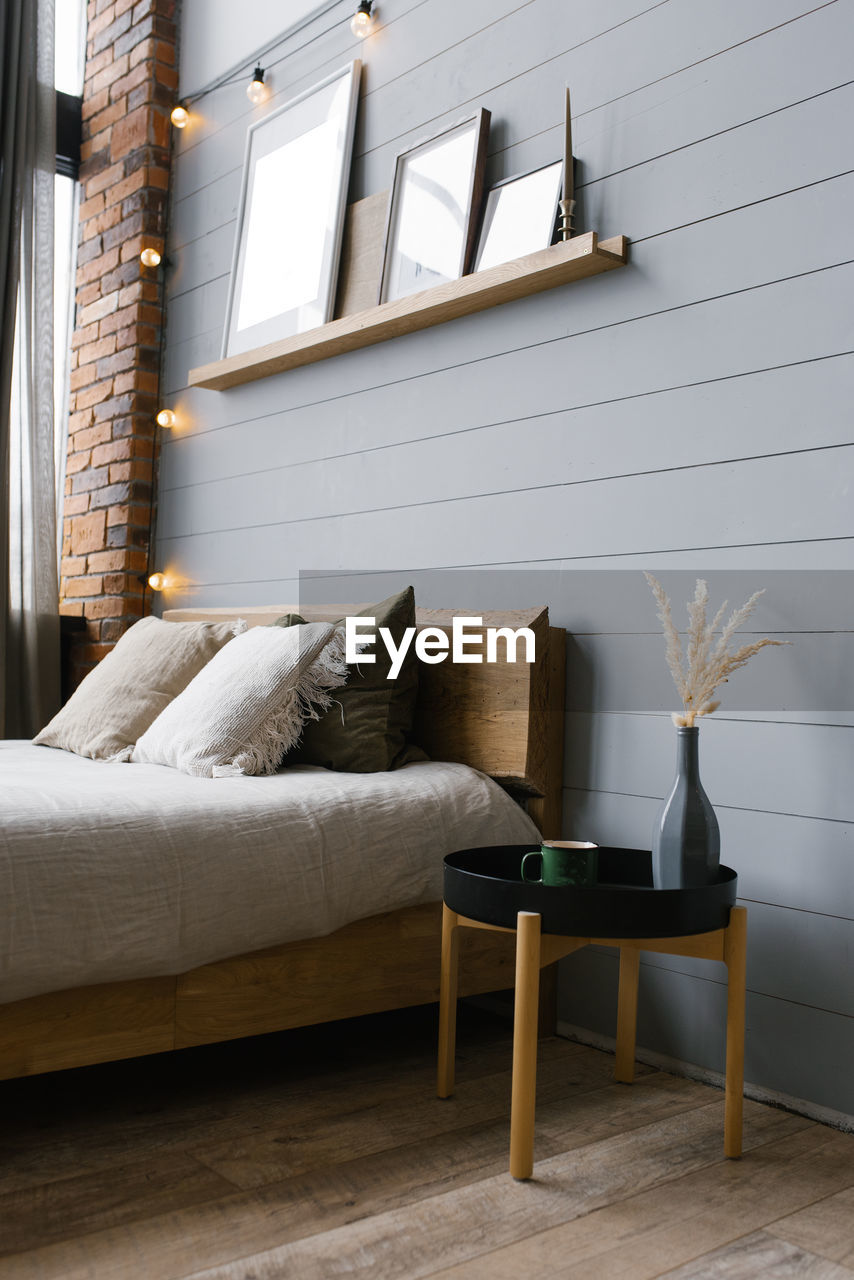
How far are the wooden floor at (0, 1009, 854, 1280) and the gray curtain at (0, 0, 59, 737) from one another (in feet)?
5.97

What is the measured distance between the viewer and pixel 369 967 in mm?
1946

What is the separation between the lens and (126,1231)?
1.37 metres

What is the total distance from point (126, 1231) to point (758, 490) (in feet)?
4.93

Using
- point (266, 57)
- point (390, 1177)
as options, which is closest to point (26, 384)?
point (266, 57)

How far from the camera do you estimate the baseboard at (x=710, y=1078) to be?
70.1 inches

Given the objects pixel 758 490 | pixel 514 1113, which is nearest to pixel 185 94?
pixel 758 490

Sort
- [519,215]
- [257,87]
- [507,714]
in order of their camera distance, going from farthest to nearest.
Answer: [257,87] → [519,215] → [507,714]

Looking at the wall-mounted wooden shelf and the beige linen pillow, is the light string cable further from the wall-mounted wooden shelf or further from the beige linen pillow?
the beige linen pillow

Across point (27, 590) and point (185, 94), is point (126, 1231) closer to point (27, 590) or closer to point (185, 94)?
point (27, 590)

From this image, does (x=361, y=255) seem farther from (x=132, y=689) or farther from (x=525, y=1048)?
(x=525, y=1048)

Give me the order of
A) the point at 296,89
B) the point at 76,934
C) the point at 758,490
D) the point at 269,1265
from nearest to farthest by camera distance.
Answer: the point at 269,1265 → the point at 76,934 → the point at 758,490 → the point at 296,89

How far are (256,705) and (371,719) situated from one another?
0.23 metres

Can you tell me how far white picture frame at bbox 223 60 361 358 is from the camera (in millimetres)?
2881

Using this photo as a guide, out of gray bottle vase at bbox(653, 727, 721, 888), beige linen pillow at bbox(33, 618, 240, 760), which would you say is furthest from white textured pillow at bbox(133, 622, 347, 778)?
gray bottle vase at bbox(653, 727, 721, 888)
